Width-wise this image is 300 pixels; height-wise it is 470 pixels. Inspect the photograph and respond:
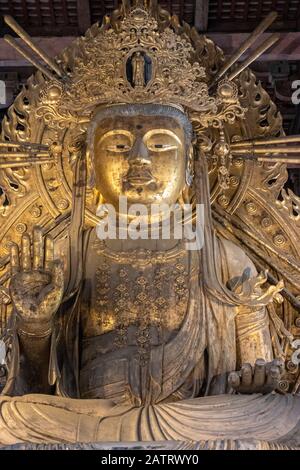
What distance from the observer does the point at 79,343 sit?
5.67 metres

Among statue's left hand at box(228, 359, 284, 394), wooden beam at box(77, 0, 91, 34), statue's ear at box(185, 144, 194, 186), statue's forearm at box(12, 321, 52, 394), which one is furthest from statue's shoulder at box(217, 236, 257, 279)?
wooden beam at box(77, 0, 91, 34)

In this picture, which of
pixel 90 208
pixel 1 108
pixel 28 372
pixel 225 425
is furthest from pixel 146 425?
pixel 1 108

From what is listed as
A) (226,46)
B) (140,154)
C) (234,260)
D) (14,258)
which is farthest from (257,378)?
(226,46)

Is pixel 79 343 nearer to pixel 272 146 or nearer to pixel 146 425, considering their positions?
pixel 146 425

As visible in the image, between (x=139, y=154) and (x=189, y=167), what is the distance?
294 mm

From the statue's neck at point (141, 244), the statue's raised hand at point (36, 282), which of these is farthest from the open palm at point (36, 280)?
the statue's neck at point (141, 244)

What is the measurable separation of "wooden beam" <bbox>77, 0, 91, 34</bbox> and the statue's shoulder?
1.63 meters

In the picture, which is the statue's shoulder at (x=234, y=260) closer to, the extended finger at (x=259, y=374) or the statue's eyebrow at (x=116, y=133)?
the statue's eyebrow at (x=116, y=133)

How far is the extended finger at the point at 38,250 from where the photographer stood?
204 inches

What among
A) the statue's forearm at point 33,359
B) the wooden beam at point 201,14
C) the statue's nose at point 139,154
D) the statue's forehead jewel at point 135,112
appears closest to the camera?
the statue's forearm at point 33,359

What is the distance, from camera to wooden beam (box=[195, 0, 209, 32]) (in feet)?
22.5

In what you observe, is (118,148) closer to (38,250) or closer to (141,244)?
(141,244)

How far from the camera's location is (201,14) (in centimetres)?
689
